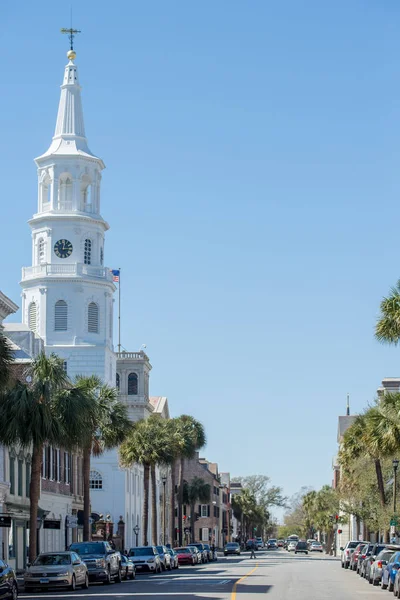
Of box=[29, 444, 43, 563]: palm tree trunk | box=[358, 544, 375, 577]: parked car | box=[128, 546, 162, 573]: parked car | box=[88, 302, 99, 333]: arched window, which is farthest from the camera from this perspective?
box=[88, 302, 99, 333]: arched window

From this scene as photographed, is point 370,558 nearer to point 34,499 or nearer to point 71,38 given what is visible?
point 34,499

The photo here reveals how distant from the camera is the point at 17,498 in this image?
59.8 meters

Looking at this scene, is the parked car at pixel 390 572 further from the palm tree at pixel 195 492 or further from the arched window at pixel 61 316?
the palm tree at pixel 195 492

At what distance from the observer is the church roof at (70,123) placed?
92.5 metres

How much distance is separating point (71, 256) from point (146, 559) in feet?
140

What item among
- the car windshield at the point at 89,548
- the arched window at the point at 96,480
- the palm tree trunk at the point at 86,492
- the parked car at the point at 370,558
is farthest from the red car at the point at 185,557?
the arched window at the point at 96,480

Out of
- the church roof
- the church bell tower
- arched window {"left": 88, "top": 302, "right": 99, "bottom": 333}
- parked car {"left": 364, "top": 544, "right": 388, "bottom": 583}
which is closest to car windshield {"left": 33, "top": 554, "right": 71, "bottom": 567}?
parked car {"left": 364, "top": 544, "right": 388, "bottom": 583}

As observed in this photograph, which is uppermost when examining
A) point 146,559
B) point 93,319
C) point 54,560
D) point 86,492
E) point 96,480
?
point 93,319

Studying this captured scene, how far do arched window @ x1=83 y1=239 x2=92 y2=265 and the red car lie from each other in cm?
3087

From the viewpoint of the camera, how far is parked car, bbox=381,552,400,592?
38.2 m

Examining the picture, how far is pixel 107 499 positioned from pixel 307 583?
58.1 metres

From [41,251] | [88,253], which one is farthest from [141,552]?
[41,251]

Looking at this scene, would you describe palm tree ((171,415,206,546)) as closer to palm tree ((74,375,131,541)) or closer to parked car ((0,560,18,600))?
palm tree ((74,375,131,541))

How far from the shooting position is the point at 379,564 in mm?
43938
